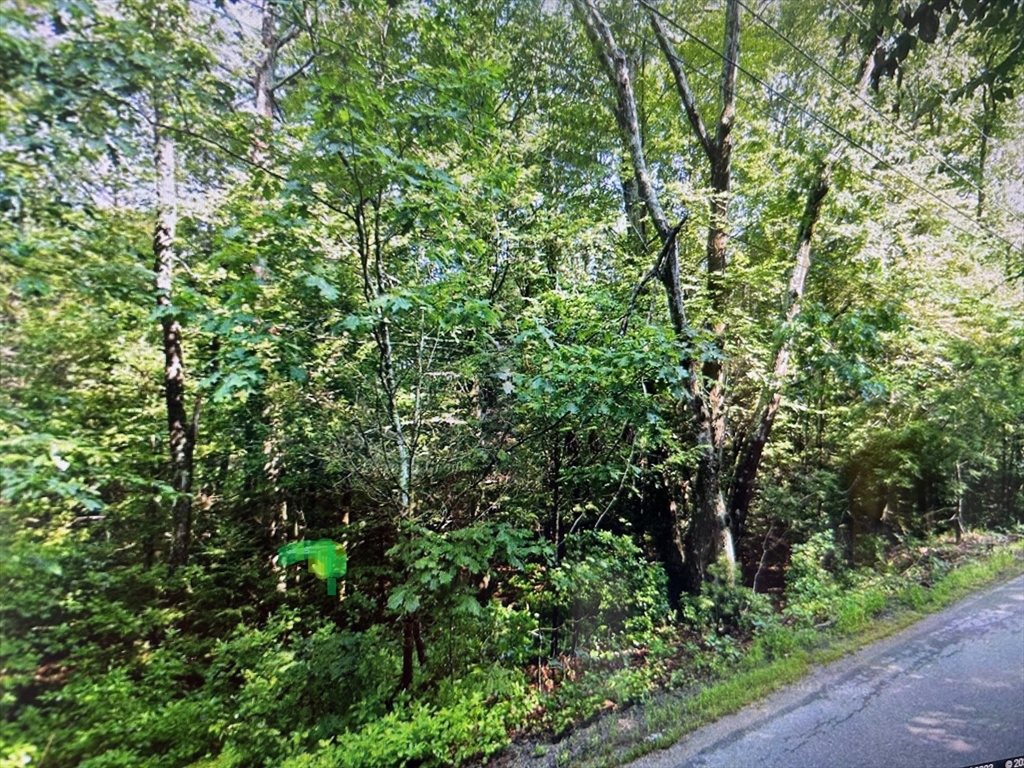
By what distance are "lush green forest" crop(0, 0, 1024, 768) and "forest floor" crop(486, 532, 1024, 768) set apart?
0.13 meters

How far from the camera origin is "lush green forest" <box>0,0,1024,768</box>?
1.91 m

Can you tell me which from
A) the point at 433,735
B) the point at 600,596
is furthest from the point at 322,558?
the point at 600,596

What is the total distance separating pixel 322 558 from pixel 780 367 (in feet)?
14.6

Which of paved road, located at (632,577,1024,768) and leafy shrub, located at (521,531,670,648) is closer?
paved road, located at (632,577,1024,768)

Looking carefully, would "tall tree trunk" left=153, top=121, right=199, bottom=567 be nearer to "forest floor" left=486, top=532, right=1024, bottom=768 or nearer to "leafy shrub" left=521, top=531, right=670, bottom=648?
"leafy shrub" left=521, top=531, right=670, bottom=648

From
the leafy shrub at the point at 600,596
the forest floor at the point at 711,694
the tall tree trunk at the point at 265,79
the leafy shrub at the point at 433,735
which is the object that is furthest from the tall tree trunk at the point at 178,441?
the forest floor at the point at 711,694

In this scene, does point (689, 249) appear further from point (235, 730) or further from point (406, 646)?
point (235, 730)

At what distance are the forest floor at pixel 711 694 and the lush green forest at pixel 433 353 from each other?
0.42ft

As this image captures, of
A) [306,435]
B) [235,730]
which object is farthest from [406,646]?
[306,435]

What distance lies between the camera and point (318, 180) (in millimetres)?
2316

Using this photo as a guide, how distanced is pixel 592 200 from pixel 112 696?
19.4 feet

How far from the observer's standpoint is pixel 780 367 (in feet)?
14.2

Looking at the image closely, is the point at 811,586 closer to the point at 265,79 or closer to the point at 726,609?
the point at 726,609

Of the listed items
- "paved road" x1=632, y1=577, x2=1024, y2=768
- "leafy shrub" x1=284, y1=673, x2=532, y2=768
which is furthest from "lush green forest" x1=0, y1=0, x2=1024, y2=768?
"paved road" x1=632, y1=577, x2=1024, y2=768
